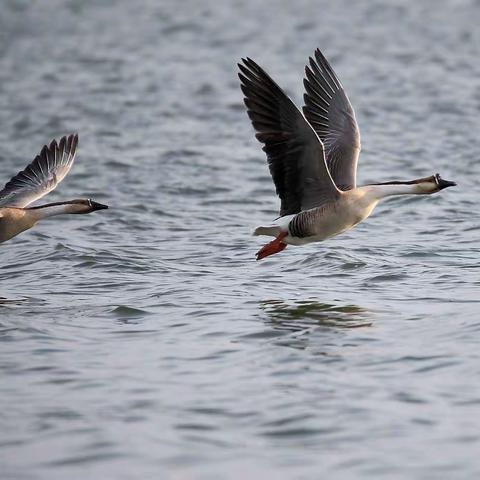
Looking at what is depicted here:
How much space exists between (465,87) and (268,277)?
477 inches

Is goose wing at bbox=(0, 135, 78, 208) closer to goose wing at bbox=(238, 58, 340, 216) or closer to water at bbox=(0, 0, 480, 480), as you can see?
water at bbox=(0, 0, 480, 480)

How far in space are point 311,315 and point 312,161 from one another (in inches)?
49.6

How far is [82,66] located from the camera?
2566 centimetres

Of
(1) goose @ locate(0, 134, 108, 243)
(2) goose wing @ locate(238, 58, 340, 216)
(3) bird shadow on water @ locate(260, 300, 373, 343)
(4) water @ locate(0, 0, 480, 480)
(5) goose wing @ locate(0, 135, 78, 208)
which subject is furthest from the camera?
(5) goose wing @ locate(0, 135, 78, 208)

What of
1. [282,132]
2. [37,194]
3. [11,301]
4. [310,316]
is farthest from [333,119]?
[11,301]

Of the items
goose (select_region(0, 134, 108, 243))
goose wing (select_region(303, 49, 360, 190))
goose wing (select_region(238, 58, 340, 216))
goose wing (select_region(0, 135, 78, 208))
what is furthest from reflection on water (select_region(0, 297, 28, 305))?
goose wing (select_region(303, 49, 360, 190))

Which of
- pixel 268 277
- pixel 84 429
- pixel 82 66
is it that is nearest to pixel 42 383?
pixel 84 429

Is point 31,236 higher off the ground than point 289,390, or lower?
higher

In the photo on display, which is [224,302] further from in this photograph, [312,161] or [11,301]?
[11,301]

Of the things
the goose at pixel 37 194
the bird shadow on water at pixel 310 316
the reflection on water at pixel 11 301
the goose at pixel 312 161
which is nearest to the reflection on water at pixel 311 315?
the bird shadow on water at pixel 310 316

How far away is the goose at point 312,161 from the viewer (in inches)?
389

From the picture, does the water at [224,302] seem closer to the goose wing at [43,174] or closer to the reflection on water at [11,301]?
the reflection on water at [11,301]

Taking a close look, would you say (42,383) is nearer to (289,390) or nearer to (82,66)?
(289,390)

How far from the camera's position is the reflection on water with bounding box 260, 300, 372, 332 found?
9727mm
